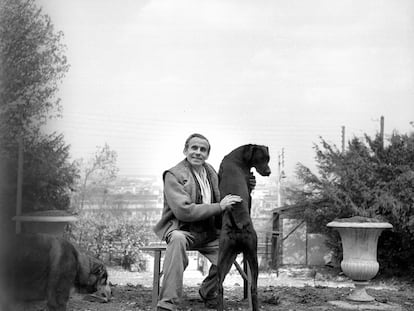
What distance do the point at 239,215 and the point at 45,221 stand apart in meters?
0.90

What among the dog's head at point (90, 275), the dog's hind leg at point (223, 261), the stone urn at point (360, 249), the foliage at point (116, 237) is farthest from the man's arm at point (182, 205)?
the foliage at point (116, 237)

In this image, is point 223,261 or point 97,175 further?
point 97,175

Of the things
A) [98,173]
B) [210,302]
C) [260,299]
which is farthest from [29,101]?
[98,173]

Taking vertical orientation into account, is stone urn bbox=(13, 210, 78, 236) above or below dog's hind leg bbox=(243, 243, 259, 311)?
→ above

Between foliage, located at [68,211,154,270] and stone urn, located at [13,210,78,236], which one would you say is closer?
stone urn, located at [13,210,78,236]

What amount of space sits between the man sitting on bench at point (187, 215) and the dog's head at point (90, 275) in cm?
35

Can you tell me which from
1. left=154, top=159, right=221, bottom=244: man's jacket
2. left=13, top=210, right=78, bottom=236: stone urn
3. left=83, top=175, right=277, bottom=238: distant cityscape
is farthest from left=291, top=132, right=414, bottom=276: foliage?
left=13, top=210, right=78, bottom=236: stone urn

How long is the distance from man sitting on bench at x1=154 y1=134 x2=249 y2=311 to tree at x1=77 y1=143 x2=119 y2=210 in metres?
1.36

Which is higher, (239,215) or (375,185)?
(375,185)

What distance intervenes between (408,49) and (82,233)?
3301mm

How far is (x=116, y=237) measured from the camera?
6.34 meters

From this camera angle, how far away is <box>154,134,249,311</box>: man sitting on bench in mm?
3053

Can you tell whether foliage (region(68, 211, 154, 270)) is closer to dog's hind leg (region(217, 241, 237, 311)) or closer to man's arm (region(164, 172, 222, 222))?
man's arm (region(164, 172, 222, 222))

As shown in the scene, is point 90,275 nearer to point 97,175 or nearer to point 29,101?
point 29,101
